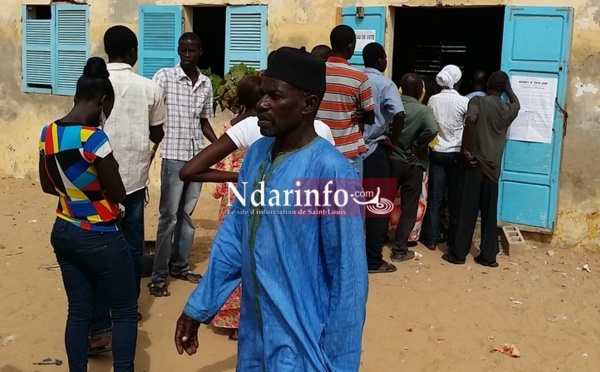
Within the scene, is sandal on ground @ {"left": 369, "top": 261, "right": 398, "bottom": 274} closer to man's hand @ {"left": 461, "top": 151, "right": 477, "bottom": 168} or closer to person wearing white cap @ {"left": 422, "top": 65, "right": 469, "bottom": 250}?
person wearing white cap @ {"left": 422, "top": 65, "right": 469, "bottom": 250}

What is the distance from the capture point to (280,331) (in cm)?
225

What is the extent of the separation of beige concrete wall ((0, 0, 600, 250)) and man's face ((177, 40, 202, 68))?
2.64 meters

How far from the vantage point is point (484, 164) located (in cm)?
631

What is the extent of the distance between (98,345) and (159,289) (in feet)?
3.54

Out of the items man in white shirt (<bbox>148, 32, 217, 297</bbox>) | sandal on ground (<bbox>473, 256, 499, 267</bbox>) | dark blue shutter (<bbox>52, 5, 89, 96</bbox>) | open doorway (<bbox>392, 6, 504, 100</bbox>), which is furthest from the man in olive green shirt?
dark blue shutter (<bbox>52, 5, 89, 96</bbox>)

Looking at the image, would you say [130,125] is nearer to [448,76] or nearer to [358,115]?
[358,115]

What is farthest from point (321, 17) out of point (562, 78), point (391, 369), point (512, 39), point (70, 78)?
point (391, 369)

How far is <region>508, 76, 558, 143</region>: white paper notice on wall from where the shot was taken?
653cm

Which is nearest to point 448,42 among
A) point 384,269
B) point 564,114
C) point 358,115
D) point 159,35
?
point 564,114

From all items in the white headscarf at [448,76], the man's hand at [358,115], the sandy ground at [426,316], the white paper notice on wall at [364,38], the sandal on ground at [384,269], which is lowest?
the sandy ground at [426,316]

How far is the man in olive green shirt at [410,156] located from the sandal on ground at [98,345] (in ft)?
10.2

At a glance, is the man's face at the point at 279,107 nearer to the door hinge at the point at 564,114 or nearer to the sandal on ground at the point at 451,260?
the sandal on ground at the point at 451,260

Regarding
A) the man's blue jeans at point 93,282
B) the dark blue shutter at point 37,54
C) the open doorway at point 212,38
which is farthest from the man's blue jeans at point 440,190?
the dark blue shutter at point 37,54

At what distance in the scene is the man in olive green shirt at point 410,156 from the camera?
6332 millimetres
